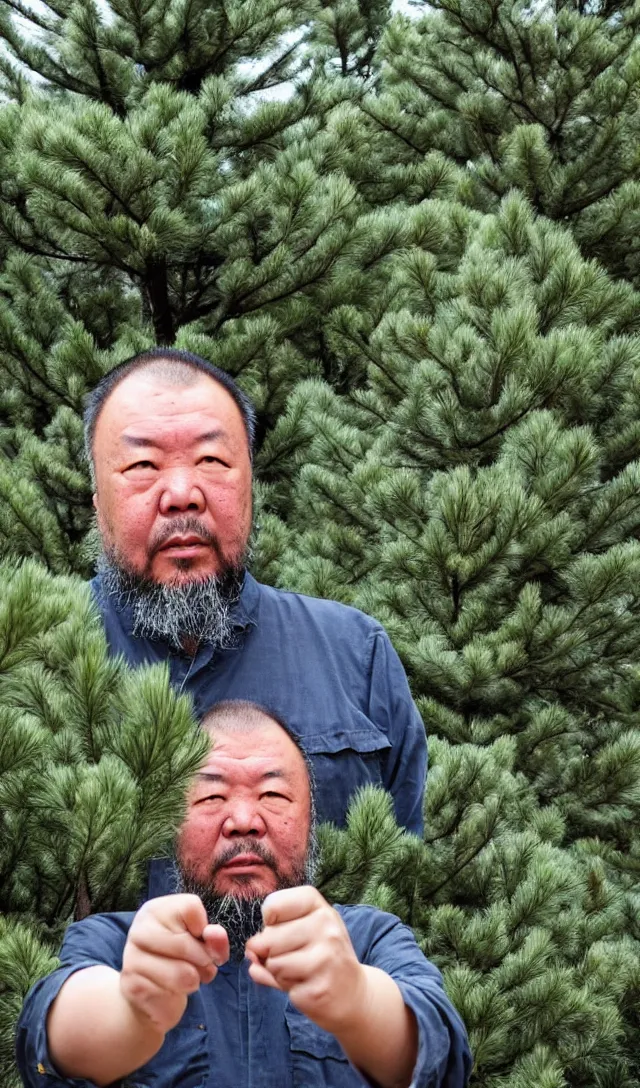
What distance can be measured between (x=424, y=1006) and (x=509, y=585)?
2682mm

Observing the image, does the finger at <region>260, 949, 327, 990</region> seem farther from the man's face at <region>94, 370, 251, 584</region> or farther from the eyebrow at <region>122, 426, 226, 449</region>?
the eyebrow at <region>122, 426, 226, 449</region>

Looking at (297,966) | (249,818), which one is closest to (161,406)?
(249,818)

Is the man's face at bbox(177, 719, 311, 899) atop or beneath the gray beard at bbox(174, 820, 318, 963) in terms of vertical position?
atop

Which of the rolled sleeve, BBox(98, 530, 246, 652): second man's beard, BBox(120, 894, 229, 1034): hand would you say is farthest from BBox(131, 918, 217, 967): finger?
BBox(98, 530, 246, 652): second man's beard

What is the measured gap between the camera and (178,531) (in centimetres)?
193

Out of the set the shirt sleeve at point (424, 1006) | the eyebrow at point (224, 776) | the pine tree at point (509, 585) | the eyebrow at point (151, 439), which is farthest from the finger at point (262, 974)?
the pine tree at point (509, 585)

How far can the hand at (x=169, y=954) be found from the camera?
123cm

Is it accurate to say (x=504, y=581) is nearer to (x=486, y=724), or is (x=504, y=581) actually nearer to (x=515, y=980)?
(x=486, y=724)

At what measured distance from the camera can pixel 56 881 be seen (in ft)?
6.38

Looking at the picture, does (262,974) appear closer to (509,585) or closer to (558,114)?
(509,585)

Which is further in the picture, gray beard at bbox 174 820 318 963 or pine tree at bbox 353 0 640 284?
pine tree at bbox 353 0 640 284

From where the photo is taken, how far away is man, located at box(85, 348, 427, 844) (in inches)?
76.9

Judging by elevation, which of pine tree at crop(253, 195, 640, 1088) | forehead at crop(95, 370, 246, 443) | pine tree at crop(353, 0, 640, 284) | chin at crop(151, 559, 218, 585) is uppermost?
pine tree at crop(353, 0, 640, 284)

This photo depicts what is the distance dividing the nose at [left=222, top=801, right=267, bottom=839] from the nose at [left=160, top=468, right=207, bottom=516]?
523 mm
